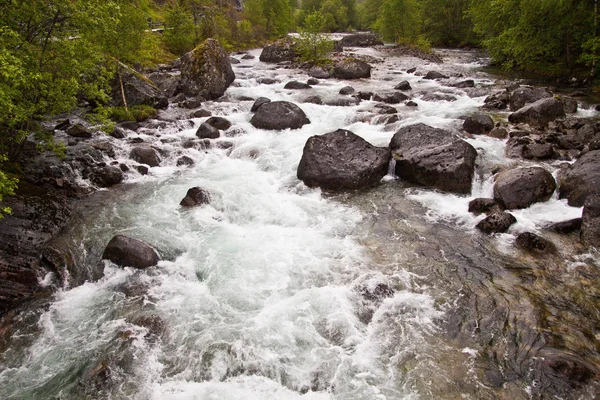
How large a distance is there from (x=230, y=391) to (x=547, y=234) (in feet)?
31.6

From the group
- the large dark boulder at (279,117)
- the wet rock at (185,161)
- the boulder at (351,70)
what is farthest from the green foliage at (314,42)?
the wet rock at (185,161)

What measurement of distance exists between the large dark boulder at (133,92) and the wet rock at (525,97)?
2074 centimetres

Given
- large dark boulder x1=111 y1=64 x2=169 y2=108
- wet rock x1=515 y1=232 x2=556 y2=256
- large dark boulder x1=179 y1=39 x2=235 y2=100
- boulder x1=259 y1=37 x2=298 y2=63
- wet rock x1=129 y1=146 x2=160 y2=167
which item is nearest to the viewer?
wet rock x1=515 y1=232 x2=556 y2=256

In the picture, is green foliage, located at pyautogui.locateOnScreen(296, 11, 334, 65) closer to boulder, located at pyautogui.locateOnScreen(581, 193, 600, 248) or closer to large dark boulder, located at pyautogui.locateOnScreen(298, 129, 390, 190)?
large dark boulder, located at pyautogui.locateOnScreen(298, 129, 390, 190)

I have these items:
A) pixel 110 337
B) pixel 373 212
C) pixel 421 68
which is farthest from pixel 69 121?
pixel 421 68

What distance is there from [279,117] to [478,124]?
9.96 meters

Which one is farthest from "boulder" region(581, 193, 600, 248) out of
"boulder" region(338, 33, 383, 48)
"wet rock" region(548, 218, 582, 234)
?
"boulder" region(338, 33, 383, 48)

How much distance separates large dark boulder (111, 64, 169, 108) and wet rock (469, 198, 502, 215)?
1869 cm

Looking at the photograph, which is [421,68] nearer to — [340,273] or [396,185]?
[396,185]

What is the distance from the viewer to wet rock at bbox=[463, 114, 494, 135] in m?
16.8

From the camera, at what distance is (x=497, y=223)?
34.8 feet

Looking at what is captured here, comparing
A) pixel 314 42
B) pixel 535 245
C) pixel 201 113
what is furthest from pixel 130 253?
pixel 314 42

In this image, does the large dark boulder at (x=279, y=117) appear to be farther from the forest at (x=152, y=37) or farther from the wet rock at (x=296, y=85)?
the wet rock at (x=296, y=85)

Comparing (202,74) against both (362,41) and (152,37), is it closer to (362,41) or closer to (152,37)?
(152,37)
